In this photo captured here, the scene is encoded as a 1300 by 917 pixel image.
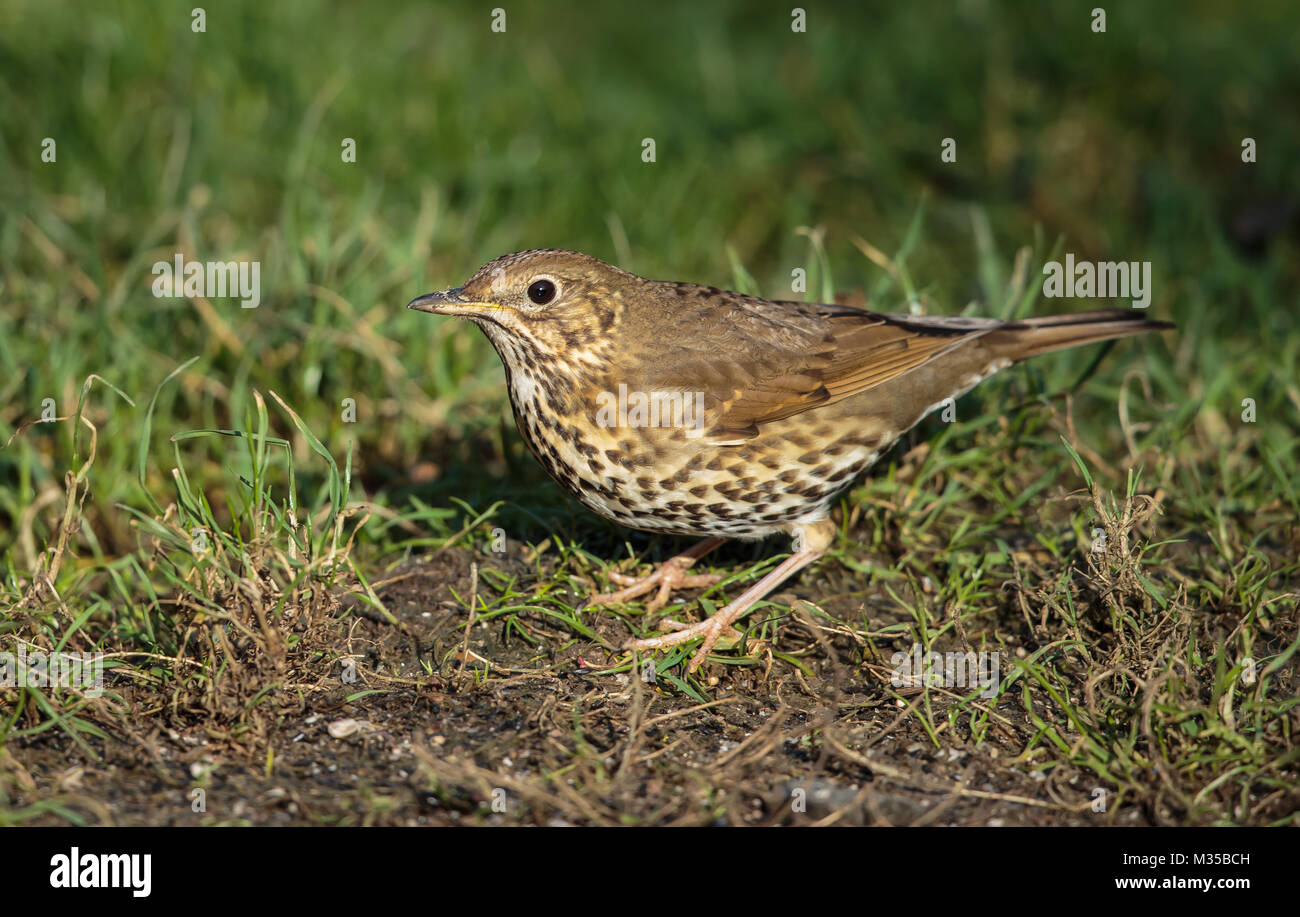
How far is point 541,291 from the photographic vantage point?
4438mm

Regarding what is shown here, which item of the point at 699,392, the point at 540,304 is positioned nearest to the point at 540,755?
the point at 699,392

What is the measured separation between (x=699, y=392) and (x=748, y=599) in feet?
2.52

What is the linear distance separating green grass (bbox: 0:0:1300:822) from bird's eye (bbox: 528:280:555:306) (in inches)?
32.3

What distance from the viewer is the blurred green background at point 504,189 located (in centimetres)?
570

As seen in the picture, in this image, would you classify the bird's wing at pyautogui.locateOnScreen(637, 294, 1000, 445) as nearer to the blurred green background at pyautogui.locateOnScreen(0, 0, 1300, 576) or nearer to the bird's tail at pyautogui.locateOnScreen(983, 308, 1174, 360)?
the bird's tail at pyautogui.locateOnScreen(983, 308, 1174, 360)

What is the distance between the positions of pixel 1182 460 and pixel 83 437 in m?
4.51

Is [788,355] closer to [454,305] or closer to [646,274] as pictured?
[454,305]

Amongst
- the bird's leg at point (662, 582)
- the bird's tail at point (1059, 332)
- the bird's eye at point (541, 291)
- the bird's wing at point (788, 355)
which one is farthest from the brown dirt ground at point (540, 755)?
the bird's tail at point (1059, 332)

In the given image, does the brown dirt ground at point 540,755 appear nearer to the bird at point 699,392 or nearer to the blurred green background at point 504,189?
the bird at point 699,392

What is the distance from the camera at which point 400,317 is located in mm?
5922

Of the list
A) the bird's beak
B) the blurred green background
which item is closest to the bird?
the bird's beak

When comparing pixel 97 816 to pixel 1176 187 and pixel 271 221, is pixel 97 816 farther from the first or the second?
pixel 1176 187

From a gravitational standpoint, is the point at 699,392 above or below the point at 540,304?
below

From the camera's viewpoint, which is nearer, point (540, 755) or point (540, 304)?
point (540, 755)
